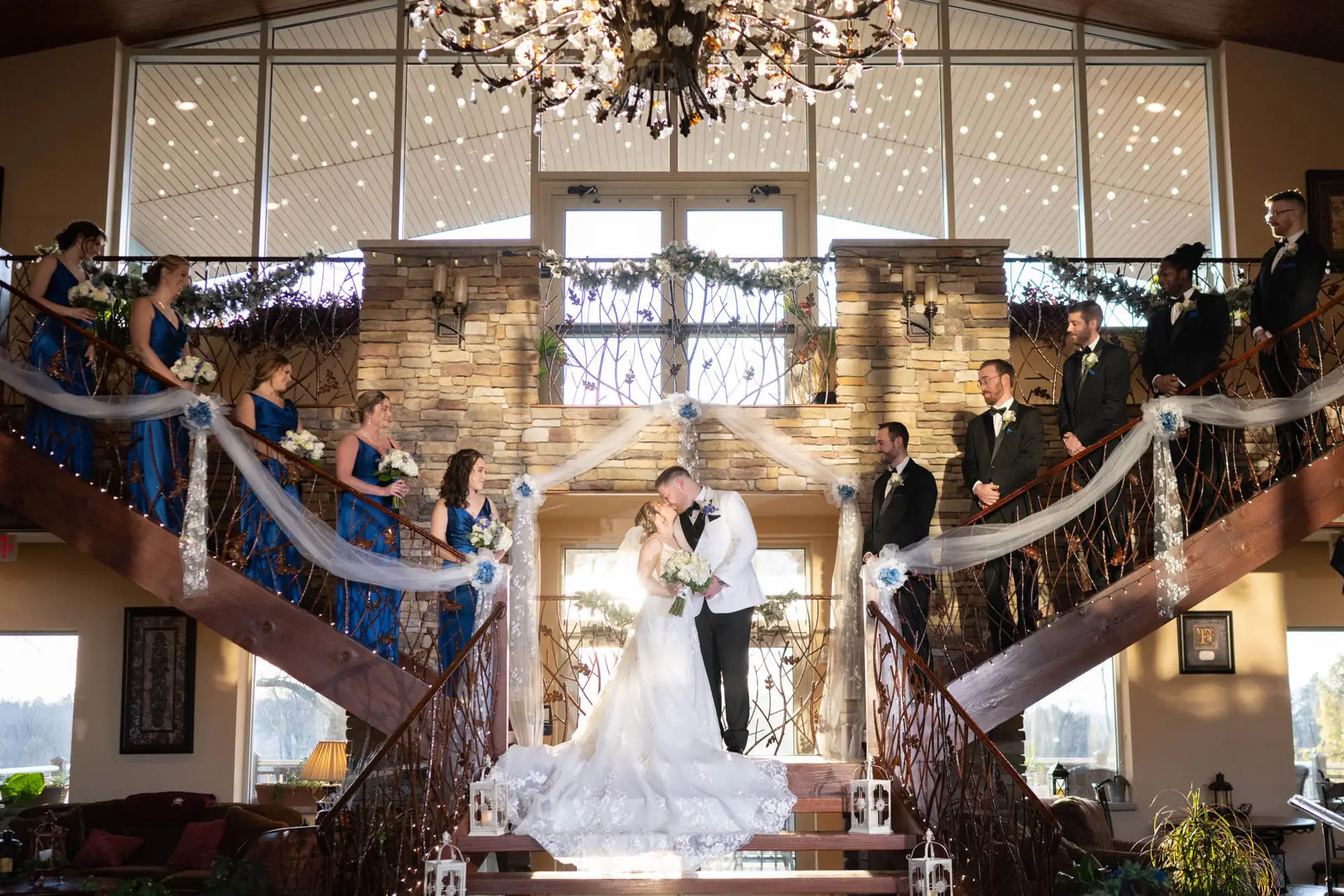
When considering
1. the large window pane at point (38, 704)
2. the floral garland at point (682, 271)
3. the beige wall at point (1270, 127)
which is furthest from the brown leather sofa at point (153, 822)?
the beige wall at point (1270, 127)

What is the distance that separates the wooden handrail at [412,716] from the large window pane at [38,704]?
18.0 ft

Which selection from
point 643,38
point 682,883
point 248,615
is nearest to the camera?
point 643,38

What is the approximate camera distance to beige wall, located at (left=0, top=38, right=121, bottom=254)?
36.5ft

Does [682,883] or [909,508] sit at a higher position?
[909,508]

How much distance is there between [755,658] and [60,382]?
5412 millimetres

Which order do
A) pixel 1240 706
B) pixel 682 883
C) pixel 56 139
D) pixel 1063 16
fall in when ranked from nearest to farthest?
pixel 682 883 → pixel 1240 706 → pixel 56 139 → pixel 1063 16

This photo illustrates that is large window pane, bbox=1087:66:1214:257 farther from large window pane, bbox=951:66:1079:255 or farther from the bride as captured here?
the bride

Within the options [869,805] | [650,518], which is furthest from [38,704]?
[869,805]

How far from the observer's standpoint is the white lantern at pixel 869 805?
6.58 m

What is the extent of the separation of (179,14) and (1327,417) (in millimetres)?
9411

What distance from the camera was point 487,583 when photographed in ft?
23.6

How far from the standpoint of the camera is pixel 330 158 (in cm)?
1187

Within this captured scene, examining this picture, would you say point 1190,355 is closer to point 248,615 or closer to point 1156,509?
point 1156,509

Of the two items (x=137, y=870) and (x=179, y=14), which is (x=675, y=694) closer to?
(x=137, y=870)
